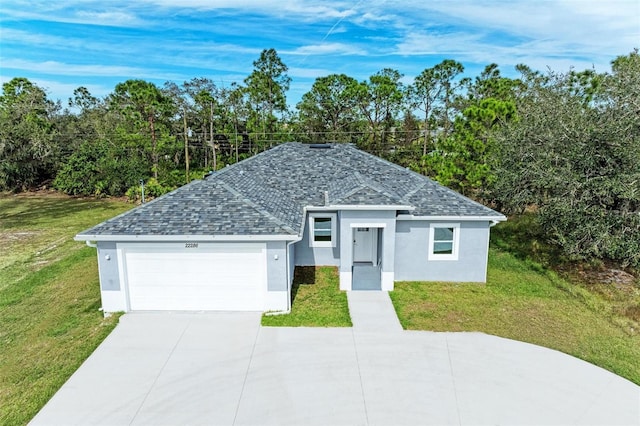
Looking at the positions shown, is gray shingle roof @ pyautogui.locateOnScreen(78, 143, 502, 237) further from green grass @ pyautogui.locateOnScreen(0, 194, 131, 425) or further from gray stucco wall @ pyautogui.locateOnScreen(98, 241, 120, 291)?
green grass @ pyautogui.locateOnScreen(0, 194, 131, 425)

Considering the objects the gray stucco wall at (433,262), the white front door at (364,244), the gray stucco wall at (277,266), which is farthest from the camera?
the white front door at (364,244)

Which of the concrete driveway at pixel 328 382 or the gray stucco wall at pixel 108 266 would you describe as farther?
the gray stucco wall at pixel 108 266

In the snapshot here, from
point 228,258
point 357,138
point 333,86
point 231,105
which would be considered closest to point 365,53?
point 333,86

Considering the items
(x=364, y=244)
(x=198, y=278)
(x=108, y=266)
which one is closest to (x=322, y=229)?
(x=364, y=244)

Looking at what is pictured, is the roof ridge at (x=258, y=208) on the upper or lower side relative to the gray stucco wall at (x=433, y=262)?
upper

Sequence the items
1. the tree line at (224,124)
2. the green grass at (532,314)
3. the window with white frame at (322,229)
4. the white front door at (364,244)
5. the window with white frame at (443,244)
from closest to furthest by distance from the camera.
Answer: the green grass at (532,314) < the window with white frame at (443,244) < the window with white frame at (322,229) < the white front door at (364,244) < the tree line at (224,124)

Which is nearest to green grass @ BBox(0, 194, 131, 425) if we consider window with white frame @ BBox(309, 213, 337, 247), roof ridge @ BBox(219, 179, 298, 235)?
roof ridge @ BBox(219, 179, 298, 235)

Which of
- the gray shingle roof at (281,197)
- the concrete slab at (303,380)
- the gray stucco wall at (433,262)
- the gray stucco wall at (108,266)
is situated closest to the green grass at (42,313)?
the gray stucco wall at (108,266)

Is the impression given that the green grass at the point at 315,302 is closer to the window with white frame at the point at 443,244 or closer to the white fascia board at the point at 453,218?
the white fascia board at the point at 453,218
